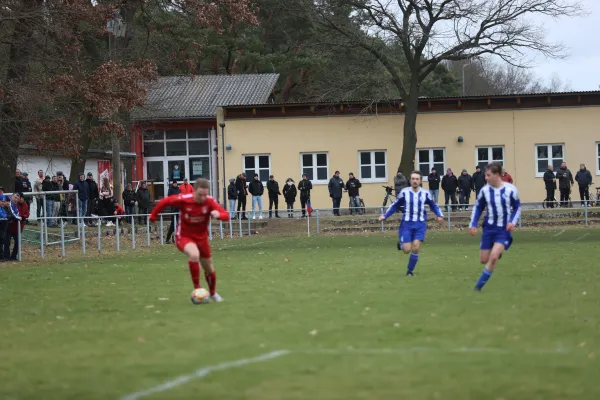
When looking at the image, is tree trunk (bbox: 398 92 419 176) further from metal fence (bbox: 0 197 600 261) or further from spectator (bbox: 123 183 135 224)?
spectator (bbox: 123 183 135 224)

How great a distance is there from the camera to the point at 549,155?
47.1 meters

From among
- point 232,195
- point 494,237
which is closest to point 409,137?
point 232,195

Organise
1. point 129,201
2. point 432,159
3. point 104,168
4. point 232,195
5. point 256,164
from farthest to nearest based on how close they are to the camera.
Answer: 1. point 104,168
2. point 432,159
3. point 256,164
4. point 232,195
5. point 129,201

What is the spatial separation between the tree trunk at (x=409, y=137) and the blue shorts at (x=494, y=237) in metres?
30.9

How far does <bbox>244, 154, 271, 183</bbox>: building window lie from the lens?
4769 cm

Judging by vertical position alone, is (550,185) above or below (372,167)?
below

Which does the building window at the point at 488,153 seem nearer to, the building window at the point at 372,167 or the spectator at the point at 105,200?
the building window at the point at 372,167

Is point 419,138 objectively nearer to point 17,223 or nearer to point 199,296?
point 17,223

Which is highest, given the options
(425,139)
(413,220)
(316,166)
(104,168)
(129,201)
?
(425,139)

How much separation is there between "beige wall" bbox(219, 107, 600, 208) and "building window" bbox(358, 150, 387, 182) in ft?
0.86

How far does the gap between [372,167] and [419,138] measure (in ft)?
8.41

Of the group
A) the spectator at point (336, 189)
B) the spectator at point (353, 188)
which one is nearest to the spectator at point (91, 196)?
the spectator at point (336, 189)

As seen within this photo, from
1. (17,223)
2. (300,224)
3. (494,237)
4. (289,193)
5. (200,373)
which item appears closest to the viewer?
(200,373)

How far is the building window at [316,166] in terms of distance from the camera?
4769cm
